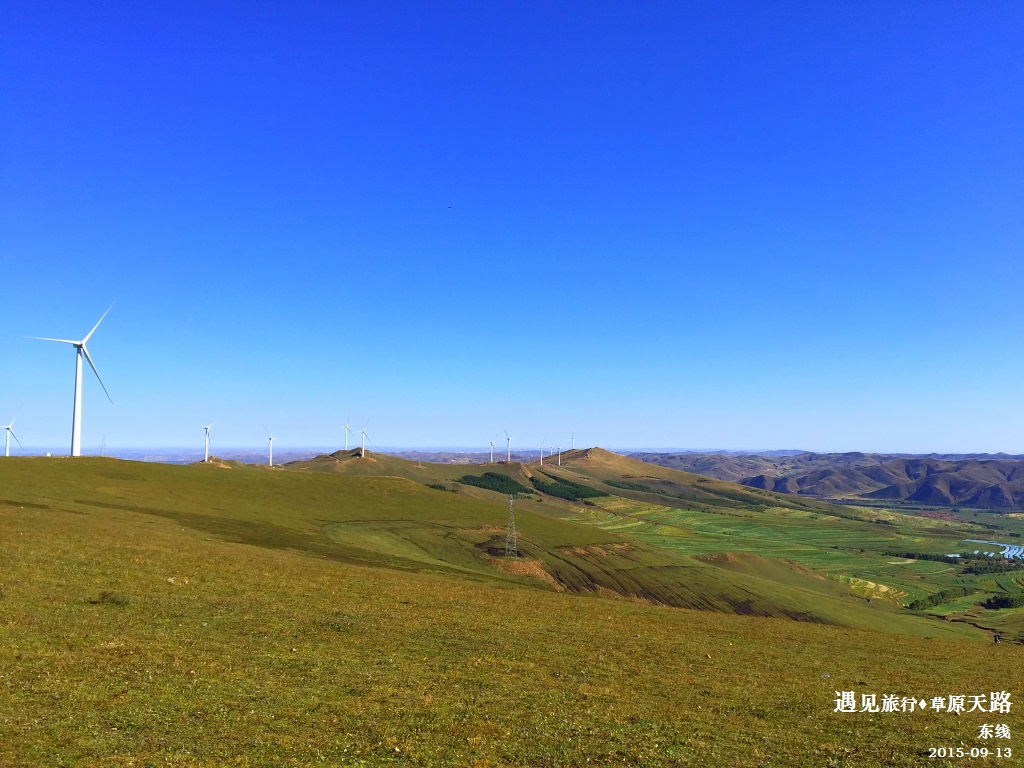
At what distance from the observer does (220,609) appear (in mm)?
42000

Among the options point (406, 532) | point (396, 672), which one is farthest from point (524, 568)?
point (396, 672)

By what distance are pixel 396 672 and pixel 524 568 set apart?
2971 inches

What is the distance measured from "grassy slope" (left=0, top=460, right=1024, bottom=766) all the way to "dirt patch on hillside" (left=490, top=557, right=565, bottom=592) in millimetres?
39168

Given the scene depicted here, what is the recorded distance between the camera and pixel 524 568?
104938 millimetres

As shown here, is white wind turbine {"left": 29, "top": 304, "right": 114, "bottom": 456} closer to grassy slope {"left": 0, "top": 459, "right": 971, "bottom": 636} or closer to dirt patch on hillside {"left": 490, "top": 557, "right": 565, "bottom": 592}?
grassy slope {"left": 0, "top": 459, "right": 971, "bottom": 636}

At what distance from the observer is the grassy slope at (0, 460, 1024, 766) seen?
22625mm

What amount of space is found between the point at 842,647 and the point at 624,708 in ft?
101

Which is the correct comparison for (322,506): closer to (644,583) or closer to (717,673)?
(644,583)

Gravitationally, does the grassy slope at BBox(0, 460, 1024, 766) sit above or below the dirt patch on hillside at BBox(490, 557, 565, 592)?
above

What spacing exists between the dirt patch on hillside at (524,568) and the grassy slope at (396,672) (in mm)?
39168

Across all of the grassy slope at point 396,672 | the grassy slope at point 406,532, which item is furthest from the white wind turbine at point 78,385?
the grassy slope at point 396,672

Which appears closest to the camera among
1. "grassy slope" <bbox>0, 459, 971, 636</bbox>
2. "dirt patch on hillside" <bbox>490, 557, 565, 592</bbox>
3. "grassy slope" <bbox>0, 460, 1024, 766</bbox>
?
"grassy slope" <bbox>0, 460, 1024, 766</bbox>

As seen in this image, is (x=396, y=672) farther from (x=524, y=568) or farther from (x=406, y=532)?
(x=406, y=532)

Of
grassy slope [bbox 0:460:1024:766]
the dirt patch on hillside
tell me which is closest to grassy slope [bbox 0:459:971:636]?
the dirt patch on hillside
